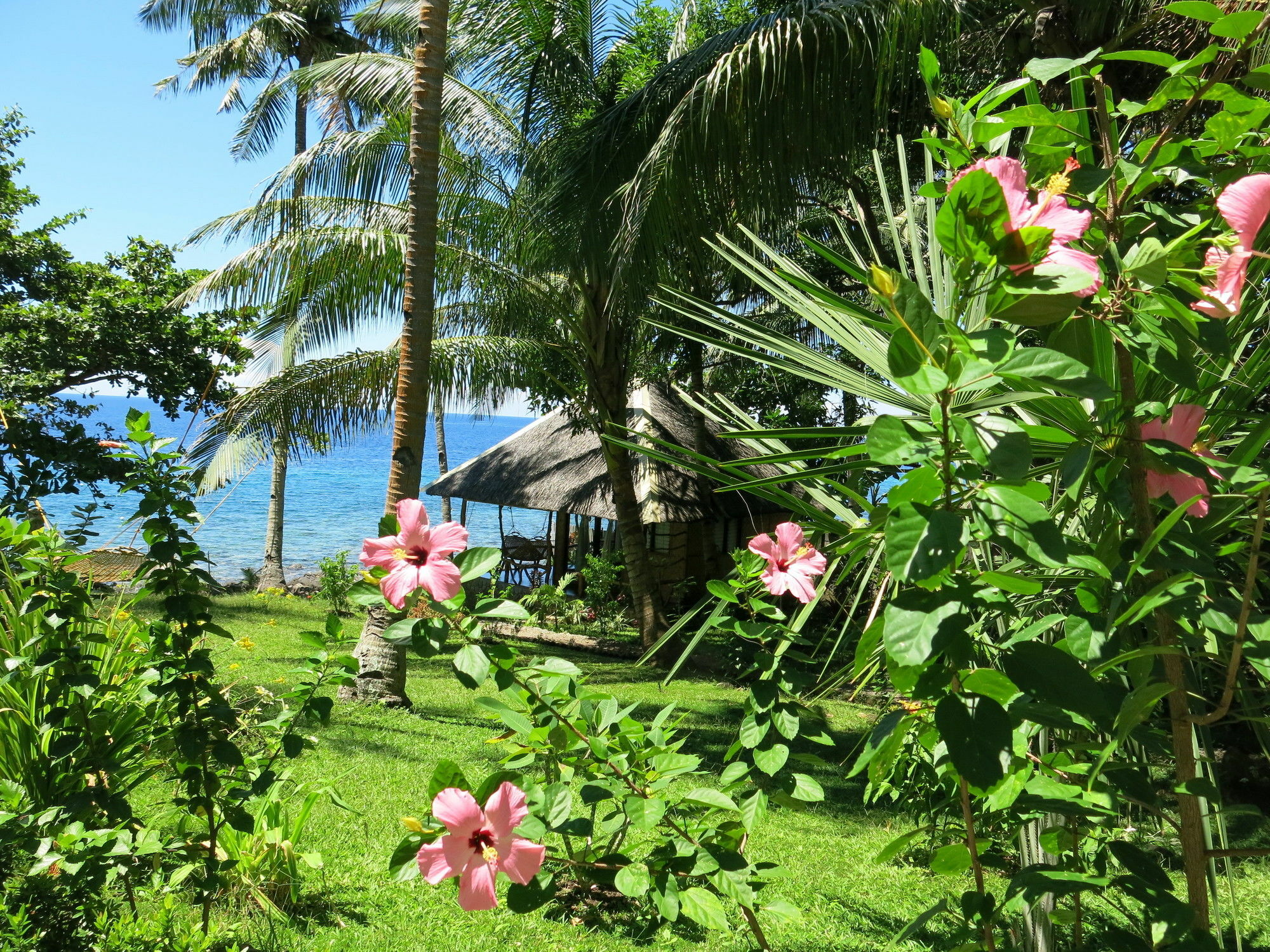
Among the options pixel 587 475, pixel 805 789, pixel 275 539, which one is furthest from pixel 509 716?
pixel 275 539

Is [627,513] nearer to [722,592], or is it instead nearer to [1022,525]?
[722,592]

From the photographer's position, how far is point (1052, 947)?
5.52 feet

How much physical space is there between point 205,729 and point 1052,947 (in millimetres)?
1951

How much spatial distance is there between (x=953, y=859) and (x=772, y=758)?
0.44 meters

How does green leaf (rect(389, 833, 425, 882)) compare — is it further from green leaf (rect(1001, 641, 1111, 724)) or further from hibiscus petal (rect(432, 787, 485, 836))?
green leaf (rect(1001, 641, 1111, 724))

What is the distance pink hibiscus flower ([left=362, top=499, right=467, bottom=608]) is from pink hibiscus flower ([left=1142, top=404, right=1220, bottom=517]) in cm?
87

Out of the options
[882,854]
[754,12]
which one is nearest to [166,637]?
[882,854]

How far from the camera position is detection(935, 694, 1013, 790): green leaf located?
2.80ft

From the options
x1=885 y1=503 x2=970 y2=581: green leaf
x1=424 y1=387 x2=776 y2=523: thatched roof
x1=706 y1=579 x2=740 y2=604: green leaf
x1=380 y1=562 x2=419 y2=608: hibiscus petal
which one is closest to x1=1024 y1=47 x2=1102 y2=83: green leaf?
x1=885 y1=503 x2=970 y2=581: green leaf

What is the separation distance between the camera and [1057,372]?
729 mm

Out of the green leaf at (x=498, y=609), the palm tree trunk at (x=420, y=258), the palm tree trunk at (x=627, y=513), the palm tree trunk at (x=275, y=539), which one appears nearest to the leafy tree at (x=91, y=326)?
the palm tree trunk at (x=420, y=258)

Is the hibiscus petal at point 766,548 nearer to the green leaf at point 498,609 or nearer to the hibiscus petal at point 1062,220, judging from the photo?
the green leaf at point 498,609

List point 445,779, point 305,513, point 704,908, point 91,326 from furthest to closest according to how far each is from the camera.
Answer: point 305,513 → point 91,326 → point 704,908 → point 445,779

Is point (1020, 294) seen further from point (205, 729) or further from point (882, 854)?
point (205, 729)
